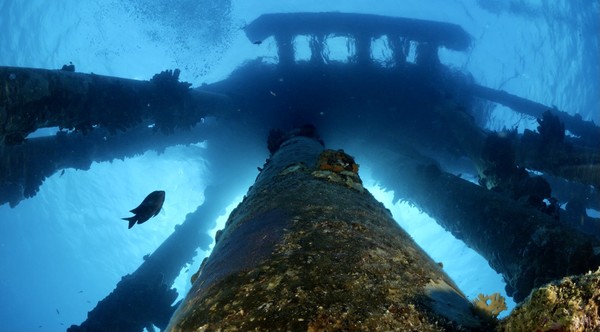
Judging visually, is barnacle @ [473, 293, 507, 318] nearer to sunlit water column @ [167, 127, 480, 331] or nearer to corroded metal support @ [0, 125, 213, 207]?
sunlit water column @ [167, 127, 480, 331]

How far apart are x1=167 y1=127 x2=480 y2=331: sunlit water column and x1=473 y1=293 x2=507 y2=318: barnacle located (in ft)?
0.18

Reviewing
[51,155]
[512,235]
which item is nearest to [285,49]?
[51,155]

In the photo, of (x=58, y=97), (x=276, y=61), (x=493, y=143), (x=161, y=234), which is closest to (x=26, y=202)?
(x=161, y=234)

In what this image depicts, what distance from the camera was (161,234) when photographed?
3812 cm

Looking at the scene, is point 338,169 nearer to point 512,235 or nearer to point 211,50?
point 512,235

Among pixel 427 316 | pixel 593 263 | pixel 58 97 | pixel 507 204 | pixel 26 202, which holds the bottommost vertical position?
pixel 427 316

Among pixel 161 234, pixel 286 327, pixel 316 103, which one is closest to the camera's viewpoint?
pixel 286 327

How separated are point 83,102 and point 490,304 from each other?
30.2 ft

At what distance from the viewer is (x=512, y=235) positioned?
688cm

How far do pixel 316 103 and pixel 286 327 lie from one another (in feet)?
53.5

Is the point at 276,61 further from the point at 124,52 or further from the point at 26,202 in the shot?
the point at 26,202

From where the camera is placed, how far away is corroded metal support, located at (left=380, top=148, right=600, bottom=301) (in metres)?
5.48

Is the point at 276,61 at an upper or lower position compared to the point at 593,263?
upper

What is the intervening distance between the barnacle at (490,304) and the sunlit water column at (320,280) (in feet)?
0.18
